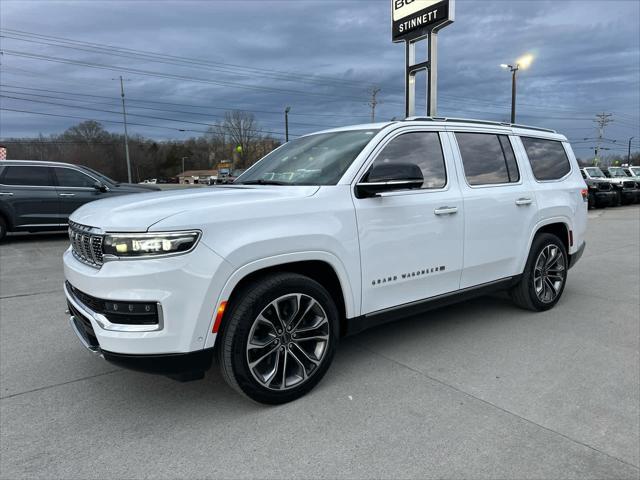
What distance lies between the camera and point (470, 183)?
422cm

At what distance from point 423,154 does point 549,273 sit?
7.59 ft

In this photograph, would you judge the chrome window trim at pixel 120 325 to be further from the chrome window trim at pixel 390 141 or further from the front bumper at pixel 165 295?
the chrome window trim at pixel 390 141

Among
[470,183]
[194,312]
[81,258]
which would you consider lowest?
[194,312]

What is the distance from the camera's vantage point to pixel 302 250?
3062mm

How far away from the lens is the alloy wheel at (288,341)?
3002 mm

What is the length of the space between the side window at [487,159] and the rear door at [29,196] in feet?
32.5

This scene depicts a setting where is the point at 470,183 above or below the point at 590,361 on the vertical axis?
above

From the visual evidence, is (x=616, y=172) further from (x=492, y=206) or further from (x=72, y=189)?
(x=72, y=189)

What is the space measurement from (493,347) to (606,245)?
297 inches

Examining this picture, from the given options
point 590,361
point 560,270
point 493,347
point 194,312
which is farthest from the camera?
point 560,270

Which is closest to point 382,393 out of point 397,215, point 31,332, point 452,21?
point 397,215

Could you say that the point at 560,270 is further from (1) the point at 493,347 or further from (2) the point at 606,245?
(2) the point at 606,245

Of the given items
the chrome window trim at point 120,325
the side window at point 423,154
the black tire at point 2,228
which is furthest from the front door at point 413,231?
the black tire at point 2,228

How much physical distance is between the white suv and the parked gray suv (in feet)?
27.7
